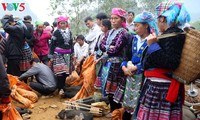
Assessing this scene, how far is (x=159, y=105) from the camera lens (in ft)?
8.29

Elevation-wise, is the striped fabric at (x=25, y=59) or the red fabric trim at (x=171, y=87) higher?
the red fabric trim at (x=171, y=87)

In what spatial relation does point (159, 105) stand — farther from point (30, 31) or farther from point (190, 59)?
point (30, 31)

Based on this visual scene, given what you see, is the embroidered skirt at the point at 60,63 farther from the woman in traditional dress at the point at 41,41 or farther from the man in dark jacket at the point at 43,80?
the woman in traditional dress at the point at 41,41

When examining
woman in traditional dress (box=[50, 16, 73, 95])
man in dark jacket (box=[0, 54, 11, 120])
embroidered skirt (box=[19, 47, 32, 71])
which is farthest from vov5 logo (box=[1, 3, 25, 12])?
man in dark jacket (box=[0, 54, 11, 120])

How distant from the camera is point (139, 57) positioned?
3367 mm

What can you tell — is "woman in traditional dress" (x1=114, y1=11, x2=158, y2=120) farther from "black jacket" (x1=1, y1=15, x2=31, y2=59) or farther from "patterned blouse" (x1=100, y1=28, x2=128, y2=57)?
"black jacket" (x1=1, y1=15, x2=31, y2=59)

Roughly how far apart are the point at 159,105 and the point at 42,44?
17.1 feet

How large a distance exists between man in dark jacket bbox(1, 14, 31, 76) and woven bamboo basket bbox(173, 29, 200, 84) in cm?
430

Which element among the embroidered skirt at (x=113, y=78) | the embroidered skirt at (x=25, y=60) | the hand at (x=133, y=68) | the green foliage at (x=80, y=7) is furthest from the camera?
the green foliage at (x=80, y=7)

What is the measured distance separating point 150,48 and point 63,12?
13.1m

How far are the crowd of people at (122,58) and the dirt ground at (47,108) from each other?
0.80ft

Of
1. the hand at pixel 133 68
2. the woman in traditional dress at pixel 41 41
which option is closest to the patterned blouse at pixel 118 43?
the hand at pixel 133 68

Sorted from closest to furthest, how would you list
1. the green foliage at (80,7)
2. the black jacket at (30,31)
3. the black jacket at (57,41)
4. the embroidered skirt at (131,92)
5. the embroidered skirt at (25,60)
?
the embroidered skirt at (131,92) < the black jacket at (57,41) < the embroidered skirt at (25,60) < the black jacket at (30,31) < the green foliage at (80,7)

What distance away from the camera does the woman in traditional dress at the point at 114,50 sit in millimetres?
4125
